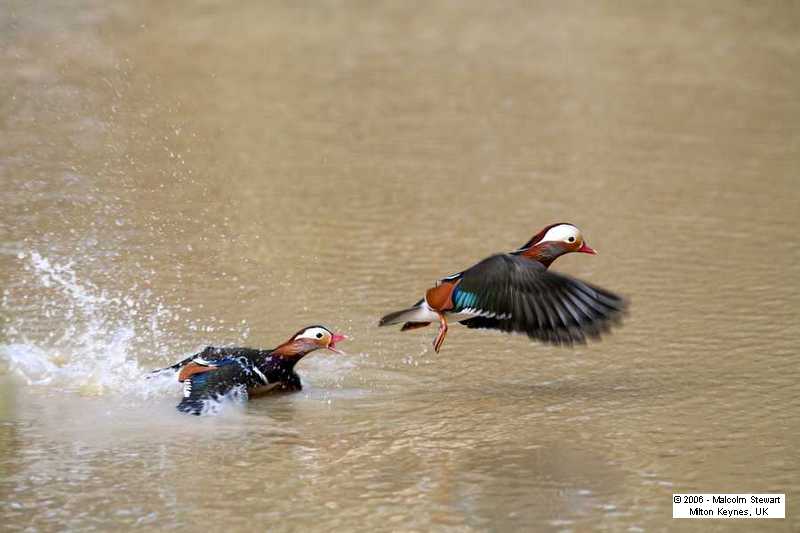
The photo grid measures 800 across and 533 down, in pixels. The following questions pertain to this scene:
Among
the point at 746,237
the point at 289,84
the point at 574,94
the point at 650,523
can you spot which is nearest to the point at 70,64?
the point at 289,84

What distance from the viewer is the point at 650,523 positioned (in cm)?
472

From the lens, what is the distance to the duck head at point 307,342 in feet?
19.9

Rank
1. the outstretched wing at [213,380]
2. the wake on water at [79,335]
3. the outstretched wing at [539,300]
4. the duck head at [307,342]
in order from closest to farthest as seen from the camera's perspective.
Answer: the outstretched wing at [539,300]
the outstretched wing at [213,380]
the duck head at [307,342]
the wake on water at [79,335]

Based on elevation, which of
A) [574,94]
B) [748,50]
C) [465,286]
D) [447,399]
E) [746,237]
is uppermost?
[748,50]

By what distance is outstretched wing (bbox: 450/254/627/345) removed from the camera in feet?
18.7

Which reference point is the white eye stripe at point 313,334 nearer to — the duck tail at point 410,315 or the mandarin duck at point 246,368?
the mandarin duck at point 246,368

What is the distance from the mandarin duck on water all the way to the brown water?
0.39m

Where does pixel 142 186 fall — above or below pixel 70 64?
below

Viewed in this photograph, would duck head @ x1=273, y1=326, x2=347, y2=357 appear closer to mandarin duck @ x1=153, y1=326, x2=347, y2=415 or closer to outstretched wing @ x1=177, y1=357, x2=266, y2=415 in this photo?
mandarin duck @ x1=153, y1=326, x2=347, y2=415

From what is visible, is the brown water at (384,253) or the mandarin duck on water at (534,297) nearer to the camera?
the brown water at (384,253)

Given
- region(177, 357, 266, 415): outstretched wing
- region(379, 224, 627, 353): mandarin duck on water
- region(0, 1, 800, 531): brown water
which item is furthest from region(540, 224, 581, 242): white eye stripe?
region(177, 357, 266, 415): outstretched wing

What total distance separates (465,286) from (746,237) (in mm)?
3418

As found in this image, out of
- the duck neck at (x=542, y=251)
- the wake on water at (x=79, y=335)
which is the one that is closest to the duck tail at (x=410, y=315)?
the duck neck at (x=542, y=251)

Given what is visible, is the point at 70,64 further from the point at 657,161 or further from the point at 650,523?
the point at 650,523
